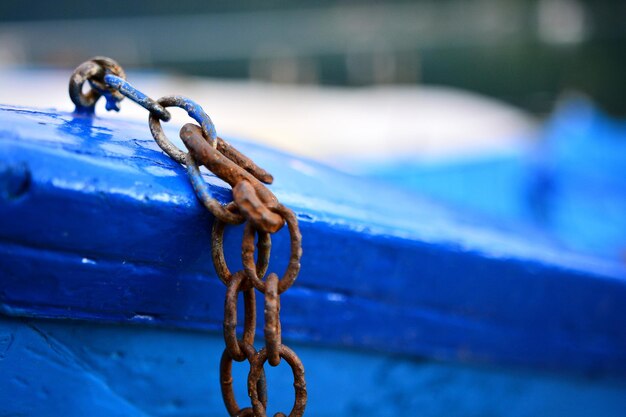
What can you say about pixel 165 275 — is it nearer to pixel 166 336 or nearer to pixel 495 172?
pixel 166 336

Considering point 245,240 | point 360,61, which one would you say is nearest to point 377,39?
point 360,61

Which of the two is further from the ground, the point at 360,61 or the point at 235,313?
the point at 235,313

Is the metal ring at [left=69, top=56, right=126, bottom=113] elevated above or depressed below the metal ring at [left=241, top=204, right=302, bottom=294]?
above

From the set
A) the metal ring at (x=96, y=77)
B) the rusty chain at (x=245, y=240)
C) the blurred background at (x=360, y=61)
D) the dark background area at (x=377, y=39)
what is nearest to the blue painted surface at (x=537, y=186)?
the blurred background at (x=360, y=61)

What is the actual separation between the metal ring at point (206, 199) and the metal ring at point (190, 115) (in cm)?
3

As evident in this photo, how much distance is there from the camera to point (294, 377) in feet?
2.19

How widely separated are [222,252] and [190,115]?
6.9 inches

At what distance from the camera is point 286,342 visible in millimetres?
959

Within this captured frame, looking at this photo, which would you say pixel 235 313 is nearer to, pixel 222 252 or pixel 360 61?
pixel 222 252

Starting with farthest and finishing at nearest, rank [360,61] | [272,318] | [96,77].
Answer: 1. [360,61]
2. [96,77]
3. [272,318]

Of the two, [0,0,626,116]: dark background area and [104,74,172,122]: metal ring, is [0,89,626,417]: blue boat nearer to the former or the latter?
[104,74,172,122]: metal ring

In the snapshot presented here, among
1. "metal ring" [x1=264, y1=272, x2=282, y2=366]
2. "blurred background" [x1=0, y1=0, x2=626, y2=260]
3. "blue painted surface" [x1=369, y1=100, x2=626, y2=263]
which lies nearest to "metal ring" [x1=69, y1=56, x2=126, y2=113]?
"metal ring" [x1=264, y1=272, x2=282, y2=366]

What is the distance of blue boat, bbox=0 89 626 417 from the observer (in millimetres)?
685

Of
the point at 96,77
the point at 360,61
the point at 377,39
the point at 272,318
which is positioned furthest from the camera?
the point at 377,39
